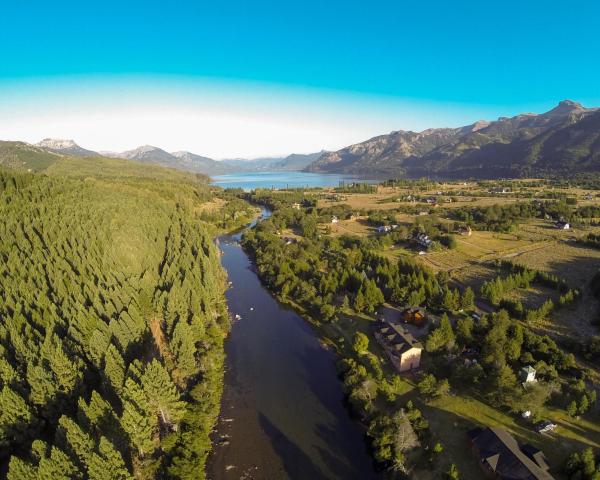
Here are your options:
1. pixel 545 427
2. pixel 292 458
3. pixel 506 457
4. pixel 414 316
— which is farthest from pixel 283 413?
pixel 545 427

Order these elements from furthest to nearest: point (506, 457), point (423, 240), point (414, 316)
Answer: point (423, 240) → point (414, 316) → point (506, 457)

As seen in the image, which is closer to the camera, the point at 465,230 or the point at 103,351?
the point at 103,351

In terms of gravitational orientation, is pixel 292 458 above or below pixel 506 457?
below

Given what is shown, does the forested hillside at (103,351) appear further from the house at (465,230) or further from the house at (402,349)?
the house at (465,230)

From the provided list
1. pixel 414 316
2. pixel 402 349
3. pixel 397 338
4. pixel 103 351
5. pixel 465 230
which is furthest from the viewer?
pixel 465 230

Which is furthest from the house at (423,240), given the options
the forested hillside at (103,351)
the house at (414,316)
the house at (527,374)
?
the forested hillside at (103,351)

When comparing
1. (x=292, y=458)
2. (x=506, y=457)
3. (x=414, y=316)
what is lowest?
(x=292, y=458)

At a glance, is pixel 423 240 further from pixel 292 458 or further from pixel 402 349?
pixel 292 458
